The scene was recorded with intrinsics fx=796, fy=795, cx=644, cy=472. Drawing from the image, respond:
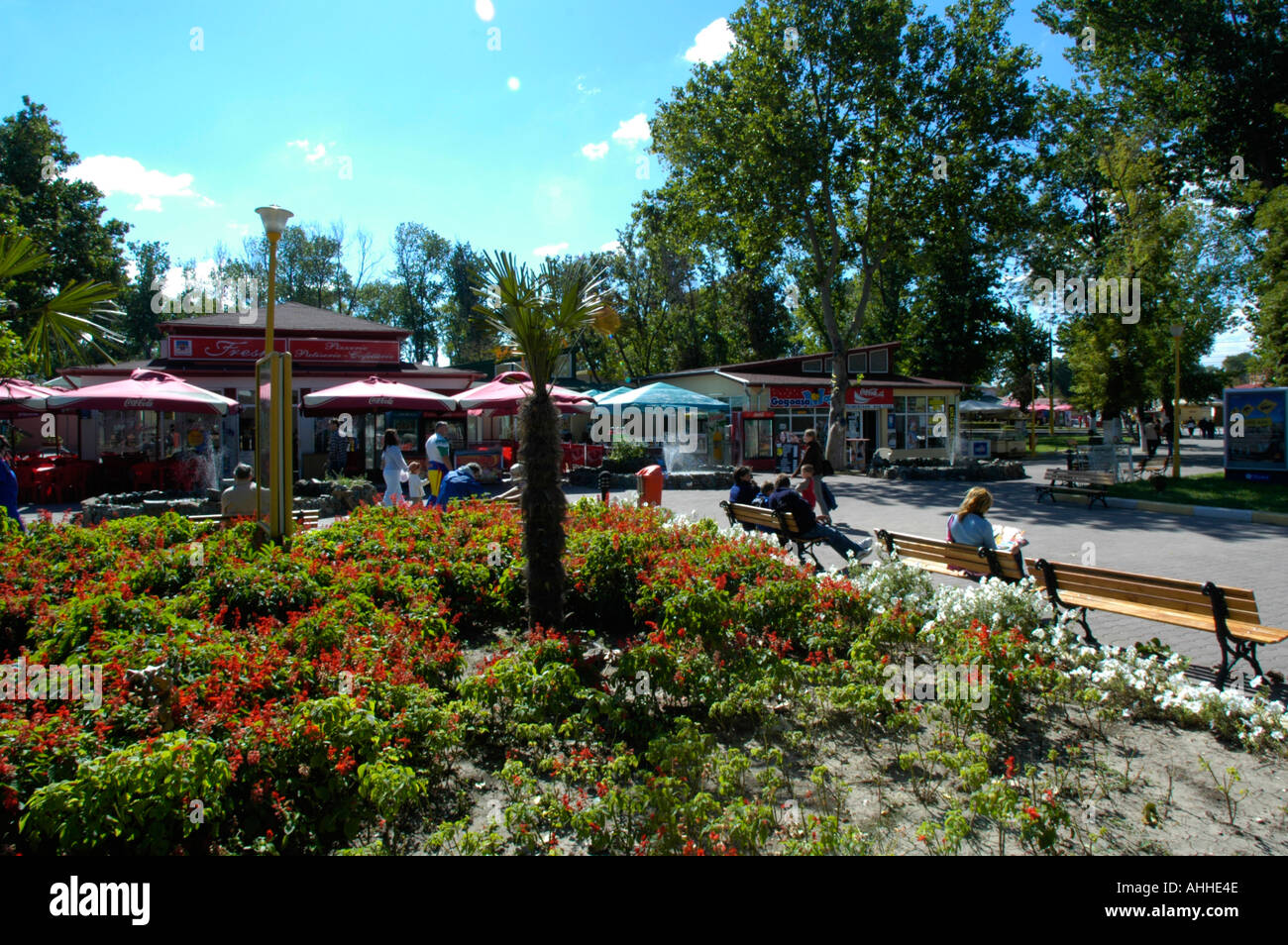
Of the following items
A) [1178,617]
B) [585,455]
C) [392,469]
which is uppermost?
[585,455]

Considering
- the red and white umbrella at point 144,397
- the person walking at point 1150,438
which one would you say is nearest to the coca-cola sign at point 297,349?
the red and white umbrella at point 144,397

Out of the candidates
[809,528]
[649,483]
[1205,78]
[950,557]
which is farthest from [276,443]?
[1205,78]

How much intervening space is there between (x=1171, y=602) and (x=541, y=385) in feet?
16.0

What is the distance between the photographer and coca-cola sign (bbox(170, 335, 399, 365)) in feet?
90.4

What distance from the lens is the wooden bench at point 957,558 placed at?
7082 mm

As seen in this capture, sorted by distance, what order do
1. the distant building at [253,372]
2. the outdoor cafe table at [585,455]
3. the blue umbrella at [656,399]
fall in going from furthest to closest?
the distant building at [253,372] → the outdoor cafe table at [585,455] → the blue umbrella at [656,399]

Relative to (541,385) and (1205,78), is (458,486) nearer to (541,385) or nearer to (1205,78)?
(541,385)

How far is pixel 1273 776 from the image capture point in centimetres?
416

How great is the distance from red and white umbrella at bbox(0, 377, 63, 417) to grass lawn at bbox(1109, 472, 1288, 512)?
2397cm

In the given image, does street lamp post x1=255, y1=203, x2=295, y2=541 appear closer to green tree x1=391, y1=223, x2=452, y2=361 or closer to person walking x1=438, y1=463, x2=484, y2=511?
person walking x1=438, y1=463, x2=484, y2=511

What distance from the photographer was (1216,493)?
676 inches

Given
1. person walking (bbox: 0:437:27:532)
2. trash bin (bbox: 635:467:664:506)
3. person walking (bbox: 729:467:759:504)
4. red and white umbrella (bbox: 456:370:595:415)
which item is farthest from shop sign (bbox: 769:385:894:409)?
person walking (bbox: 0:437:27:532)

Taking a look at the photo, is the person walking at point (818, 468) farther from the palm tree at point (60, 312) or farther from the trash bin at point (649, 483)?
the palm tree at point (60, 312)

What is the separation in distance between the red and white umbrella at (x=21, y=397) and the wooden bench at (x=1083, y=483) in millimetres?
22133
